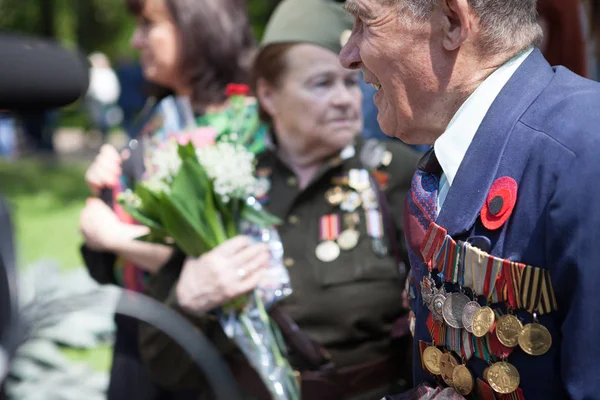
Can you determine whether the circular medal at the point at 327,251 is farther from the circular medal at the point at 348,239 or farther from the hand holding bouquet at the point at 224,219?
the hand holding bouquet at the point at 224,219

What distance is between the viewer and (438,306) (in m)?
1.69

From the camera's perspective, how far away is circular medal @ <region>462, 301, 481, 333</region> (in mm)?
1613

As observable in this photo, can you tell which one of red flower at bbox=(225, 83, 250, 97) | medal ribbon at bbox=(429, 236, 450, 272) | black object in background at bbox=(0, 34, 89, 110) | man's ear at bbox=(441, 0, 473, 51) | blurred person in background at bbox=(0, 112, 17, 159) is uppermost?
man's ear at bbox=(441, 0, 473, 51)

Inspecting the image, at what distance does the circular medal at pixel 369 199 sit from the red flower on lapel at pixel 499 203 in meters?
1.27

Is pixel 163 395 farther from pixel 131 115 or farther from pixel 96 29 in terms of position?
pixel 96 29

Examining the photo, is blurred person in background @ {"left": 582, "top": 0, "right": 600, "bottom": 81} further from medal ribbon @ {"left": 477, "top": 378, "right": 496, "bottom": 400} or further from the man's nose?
medal ribbon @ {"left": 477, "top": 378, "right": 496, "bottom": 400}

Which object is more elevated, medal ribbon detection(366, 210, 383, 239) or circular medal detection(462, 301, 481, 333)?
circular medal detection(462, 301, 481, 333)

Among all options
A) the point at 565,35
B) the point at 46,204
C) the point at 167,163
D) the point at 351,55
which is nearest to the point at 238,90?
the point at 167,163

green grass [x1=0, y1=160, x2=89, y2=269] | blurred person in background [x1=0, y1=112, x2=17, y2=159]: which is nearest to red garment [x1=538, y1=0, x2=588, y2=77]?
green grass [x1=0, y1=160, x2=89, y2=269]

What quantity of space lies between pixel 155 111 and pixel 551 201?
2.37m

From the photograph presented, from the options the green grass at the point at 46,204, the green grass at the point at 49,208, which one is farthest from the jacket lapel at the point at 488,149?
the green grass at the point at 46,204

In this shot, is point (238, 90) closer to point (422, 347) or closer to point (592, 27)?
point (592, 27)

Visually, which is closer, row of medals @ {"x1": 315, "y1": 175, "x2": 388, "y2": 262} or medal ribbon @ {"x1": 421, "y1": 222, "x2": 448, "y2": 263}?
medal ribbon @ {"x1": 421, "y1": 222, "x2": 448, "y2": 263}

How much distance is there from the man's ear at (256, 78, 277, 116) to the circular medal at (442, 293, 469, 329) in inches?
62.5
